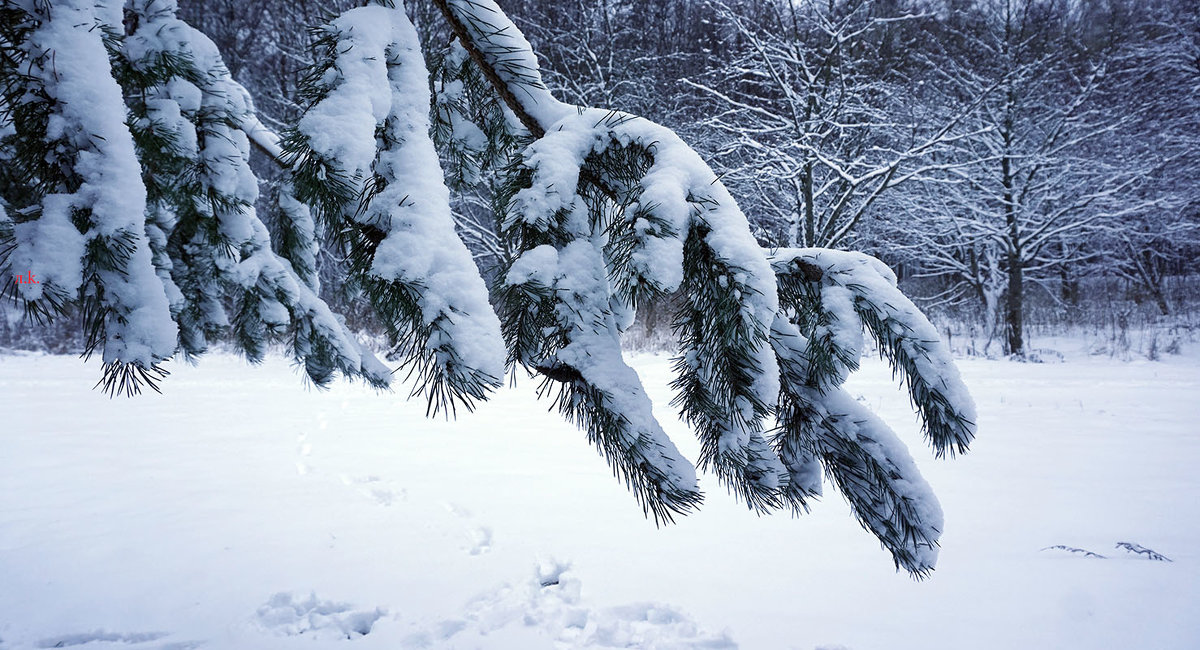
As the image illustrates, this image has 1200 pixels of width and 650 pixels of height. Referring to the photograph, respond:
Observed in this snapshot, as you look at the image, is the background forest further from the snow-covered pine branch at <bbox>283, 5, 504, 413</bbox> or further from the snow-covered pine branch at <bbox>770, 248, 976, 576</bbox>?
the snow-covered pine branch at <bbox>283, 5, 504, 413</bbox>

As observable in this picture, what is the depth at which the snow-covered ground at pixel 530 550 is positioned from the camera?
2.23 m

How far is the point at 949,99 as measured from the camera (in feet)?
35.2

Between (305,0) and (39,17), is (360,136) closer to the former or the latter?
(39,17)

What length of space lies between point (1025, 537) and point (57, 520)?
5.29 meters

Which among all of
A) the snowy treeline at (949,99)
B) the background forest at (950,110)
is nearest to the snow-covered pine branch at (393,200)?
the background forest at (950,110)

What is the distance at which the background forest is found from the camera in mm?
9141

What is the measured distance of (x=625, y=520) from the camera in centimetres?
329

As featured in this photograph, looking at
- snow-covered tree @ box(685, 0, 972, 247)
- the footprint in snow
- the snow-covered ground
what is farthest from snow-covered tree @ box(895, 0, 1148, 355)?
the footprint in snow

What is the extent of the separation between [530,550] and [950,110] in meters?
11.5

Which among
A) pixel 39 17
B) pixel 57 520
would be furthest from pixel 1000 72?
pixel 57 520

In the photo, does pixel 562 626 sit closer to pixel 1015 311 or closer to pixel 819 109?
pixel 819 109

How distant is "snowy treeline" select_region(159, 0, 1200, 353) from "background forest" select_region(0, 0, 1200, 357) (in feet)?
0.15

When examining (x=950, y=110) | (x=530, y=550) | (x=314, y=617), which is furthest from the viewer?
(x=950, y=110)

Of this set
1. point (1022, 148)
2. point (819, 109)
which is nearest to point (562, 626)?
point (819, 109)
